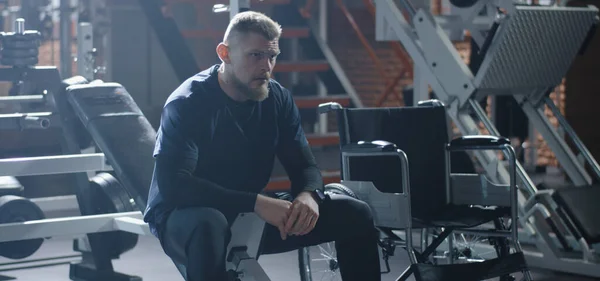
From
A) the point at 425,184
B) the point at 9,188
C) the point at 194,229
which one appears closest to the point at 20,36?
the point at 9,188

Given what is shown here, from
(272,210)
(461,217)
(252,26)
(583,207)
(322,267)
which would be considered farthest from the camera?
(583,207)

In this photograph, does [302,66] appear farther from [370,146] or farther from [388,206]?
[388,206]

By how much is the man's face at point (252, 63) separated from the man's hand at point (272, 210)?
307mm

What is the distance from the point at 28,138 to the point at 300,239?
4020 millimetres

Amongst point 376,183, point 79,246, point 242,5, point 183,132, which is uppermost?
point 242,5

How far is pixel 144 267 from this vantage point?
4.42 meters

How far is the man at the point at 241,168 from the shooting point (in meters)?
2.62

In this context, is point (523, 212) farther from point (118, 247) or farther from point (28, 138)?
point (28, 138)

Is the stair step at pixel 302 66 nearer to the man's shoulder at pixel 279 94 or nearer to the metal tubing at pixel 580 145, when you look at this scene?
the metal tubing at pixel 580 145

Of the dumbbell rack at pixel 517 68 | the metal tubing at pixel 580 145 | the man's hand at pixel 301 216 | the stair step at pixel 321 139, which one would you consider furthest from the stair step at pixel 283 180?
the man's hand at pixel 301 216

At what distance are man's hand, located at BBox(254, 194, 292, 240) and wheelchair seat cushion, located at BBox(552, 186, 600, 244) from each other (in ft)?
6.04

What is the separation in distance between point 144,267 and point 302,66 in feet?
5.90

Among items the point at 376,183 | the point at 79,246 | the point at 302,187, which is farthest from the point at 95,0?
the point at 302,187

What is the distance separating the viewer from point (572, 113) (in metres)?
7.44
